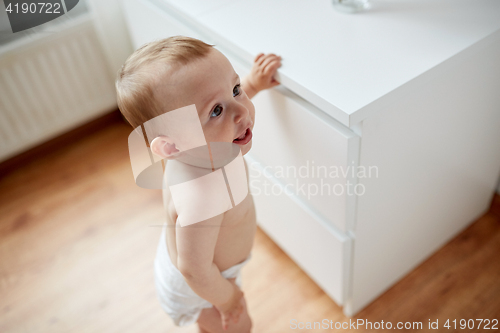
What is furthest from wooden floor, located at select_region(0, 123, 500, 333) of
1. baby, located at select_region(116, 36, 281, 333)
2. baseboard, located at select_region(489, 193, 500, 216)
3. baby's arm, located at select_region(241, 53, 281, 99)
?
baby's arm, located at select_region(241, 53, 281, 99)

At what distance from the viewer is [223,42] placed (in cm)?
83

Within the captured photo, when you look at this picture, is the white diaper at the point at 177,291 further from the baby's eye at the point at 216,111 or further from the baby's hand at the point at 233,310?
the baby's eye at the point at 216,111

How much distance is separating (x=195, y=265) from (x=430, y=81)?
485 mm

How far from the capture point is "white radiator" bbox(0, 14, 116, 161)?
4.50 feet

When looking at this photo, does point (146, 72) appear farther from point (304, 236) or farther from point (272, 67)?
point (304, 236)

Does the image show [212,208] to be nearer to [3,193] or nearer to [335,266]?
[335,266]

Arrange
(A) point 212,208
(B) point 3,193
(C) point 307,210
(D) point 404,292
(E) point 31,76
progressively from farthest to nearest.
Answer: (B) point 3,193
(E) point 31,76
(D) point 404,292
(C) point 307,210
(A) point 212,208

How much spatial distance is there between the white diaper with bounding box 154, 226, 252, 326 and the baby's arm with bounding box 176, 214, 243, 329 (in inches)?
2.7

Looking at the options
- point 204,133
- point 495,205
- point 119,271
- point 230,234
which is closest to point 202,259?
point 230,234

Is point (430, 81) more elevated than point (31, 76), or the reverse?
point (430, 81)

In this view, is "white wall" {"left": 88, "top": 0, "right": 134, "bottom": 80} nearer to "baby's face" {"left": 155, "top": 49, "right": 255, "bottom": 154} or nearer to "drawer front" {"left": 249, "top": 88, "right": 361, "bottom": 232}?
"drawer front" {"left": 249, "top": 88, "right": 361, "bottom": 232}

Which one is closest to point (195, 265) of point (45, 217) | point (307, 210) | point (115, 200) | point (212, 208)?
point (212, 208)

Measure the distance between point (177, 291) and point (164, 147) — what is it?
35 cm

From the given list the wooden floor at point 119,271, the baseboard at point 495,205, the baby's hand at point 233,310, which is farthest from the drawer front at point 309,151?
the baseboard at point 495,205
